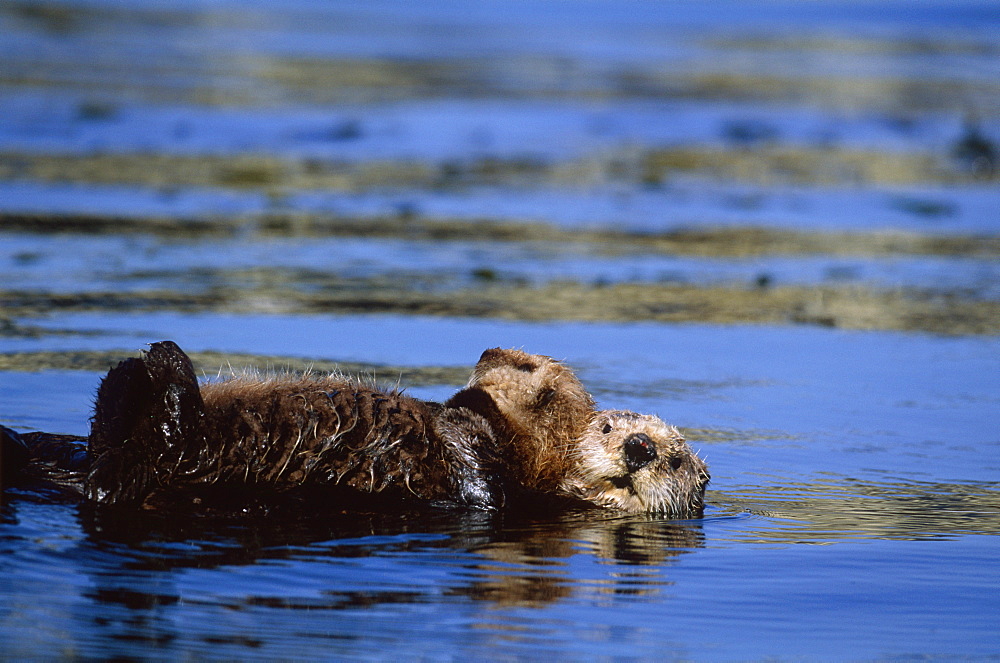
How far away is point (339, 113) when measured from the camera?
13.4 metres

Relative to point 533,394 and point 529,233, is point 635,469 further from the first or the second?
point 529,233

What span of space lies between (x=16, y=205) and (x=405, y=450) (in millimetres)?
5834

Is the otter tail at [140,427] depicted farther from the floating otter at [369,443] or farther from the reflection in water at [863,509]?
the reflection in water at [863,509]

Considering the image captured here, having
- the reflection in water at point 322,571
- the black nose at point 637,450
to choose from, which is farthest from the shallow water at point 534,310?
the black nose at point 637,450

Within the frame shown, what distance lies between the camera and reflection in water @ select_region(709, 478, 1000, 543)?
3.99 m

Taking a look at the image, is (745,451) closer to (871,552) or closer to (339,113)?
(871,552)

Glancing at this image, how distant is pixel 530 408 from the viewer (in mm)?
3965

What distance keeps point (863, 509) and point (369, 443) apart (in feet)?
5.05

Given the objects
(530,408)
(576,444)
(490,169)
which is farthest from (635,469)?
(490,169)

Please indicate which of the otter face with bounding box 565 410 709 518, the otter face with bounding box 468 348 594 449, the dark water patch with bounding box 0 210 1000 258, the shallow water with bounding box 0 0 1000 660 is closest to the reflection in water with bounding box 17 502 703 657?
the shallow water with bounding box 0 0 1000 660

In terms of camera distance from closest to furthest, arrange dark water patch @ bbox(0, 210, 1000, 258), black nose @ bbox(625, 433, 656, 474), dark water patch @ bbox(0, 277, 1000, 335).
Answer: black nose @ bbox(625, 433, 656, 474), dark water patch @ bbox(0, 277, 1000, 335), dark water patch @ bbox(0, 210, 1000, 258)

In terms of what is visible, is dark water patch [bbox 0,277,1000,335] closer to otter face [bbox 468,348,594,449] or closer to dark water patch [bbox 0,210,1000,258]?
dark water patch [bbox 0,210,1000,258]

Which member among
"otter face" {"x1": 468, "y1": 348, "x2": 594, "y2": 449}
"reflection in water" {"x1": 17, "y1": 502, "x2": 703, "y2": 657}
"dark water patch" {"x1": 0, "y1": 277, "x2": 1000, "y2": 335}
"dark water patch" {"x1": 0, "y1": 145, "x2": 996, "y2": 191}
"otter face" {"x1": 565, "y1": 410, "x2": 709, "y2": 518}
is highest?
"dark water patch" {"x1": 0, "y1": 145, "x2": 996, "y2": 191}

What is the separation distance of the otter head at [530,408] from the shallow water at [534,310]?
16 centimetres
